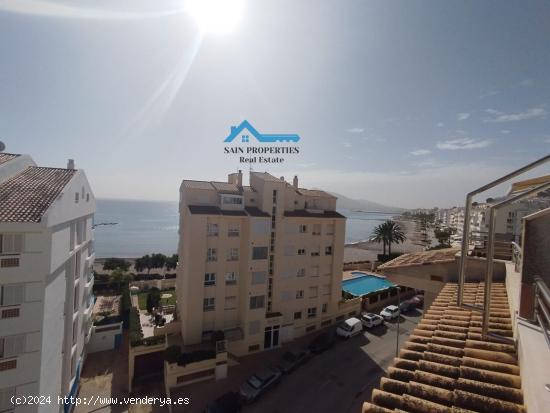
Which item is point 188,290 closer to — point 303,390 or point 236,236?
point 236,236

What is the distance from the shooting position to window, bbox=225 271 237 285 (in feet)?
77.0

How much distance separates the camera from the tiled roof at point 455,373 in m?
3.52

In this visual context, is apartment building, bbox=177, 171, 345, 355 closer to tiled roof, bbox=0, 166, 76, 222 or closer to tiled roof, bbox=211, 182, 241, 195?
tiled roof, bbox=211, 182, 241, 195

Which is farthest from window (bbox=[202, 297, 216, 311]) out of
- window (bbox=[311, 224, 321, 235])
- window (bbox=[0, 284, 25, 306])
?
window (bbox=[0, 284, 25, 306])

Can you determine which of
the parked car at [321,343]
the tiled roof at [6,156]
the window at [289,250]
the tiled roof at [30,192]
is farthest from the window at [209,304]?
the tiled roof at [6,156]

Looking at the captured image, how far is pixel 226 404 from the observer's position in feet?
55.1

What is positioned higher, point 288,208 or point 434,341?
point 288,208

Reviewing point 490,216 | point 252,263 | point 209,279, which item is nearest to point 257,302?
point 252,263

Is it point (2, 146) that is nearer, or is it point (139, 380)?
point (2, 146)

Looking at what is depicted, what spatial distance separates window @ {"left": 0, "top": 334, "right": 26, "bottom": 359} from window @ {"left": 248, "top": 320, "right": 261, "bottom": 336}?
14937mm

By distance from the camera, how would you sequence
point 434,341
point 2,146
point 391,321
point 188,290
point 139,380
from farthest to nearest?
1. point 391,321
2. point 188,290
3. point 139,380
4. point 2,146
5. point 434,341


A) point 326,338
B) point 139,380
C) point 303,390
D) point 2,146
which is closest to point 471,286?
point 303,390

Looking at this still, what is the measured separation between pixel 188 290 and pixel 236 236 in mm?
5684

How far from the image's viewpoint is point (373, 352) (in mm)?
23859
